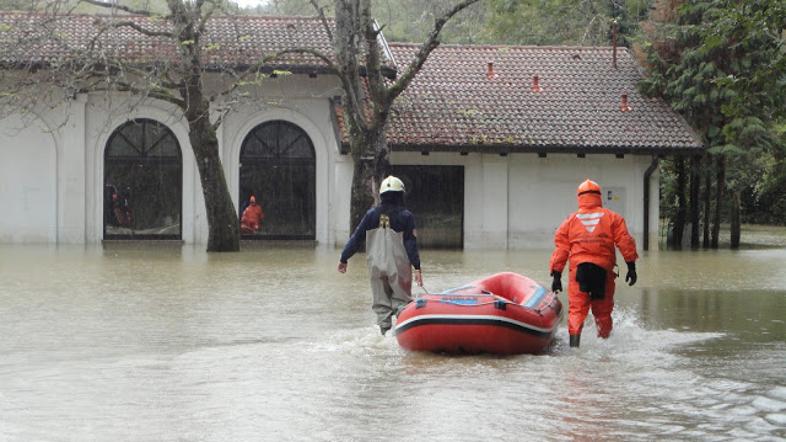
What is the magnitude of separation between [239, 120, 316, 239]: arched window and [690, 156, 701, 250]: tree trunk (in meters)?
10.7

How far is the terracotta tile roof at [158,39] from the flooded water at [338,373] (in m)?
10.0

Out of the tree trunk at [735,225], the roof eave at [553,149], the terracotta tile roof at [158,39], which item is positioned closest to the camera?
the terracotta tile roof at [158,39]

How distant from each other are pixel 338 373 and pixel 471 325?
146 centimetres

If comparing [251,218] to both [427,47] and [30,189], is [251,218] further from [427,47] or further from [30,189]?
[427,47]

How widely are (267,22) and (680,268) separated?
14.4 metres

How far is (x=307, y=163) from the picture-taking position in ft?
117

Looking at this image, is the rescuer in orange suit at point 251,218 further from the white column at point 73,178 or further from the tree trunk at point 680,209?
the tree trunk at point 680,209

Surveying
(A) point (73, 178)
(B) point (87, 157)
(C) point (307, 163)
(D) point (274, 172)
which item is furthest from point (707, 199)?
(A) point (73, 178)

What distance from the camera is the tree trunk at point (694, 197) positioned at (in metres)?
37.8

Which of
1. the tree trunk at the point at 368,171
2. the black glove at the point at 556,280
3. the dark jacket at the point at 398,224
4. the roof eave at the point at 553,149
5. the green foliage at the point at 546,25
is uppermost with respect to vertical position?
the green foliage at the point at 546,25

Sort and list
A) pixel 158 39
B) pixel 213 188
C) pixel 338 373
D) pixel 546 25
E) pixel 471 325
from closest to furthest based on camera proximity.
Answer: pixel 338 373 → pixel 471 325 → pixel 213 188 → pixel 158 39 → pixel 546 25

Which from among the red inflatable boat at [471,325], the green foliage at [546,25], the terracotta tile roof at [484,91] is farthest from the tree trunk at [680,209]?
the red inflatable boat at [471,325]

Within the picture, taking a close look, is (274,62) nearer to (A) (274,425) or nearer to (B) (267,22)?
(B) (267,22)

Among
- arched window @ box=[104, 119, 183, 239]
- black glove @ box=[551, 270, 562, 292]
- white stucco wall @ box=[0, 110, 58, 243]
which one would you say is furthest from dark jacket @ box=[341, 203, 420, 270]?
white stucco wall @ box=[0, 110, 58, 243]
